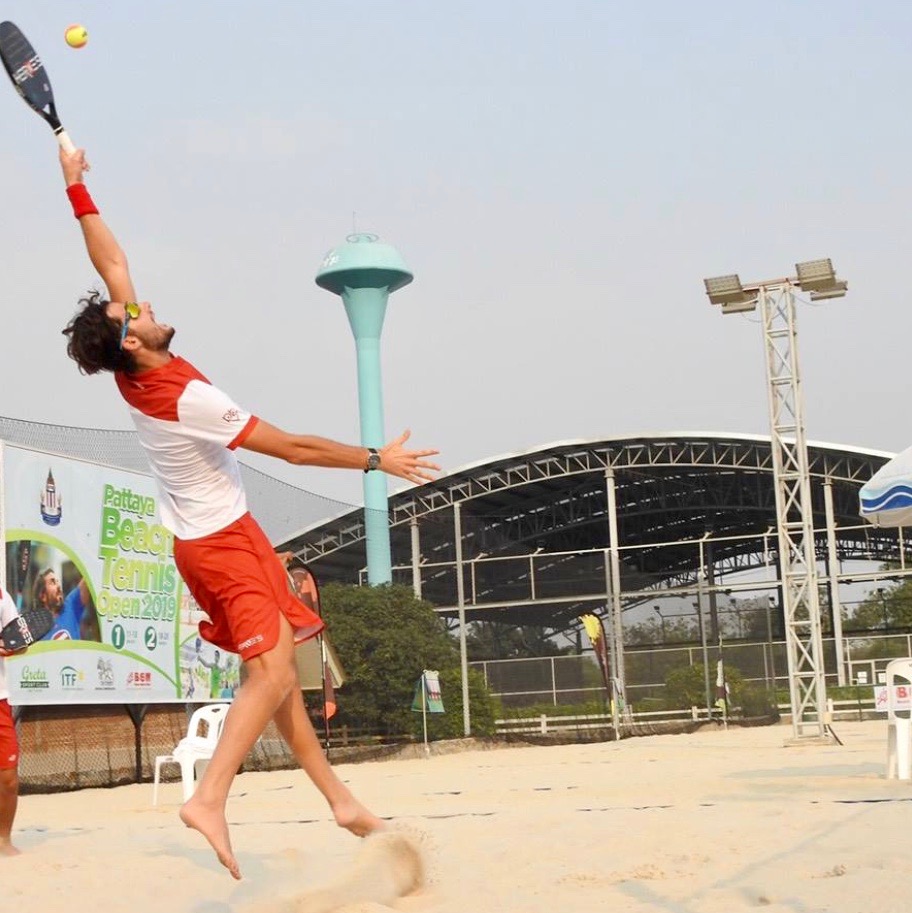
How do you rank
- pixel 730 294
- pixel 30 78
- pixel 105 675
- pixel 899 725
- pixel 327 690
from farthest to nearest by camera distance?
1. pixel 730 294
2. pixel 327 690
3. pixel 105 675
4. pixel 899 725
5. pixel 30 78

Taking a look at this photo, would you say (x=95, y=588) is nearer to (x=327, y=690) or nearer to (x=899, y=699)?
(x=327, y=690)

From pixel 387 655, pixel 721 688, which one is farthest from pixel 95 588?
pixel 721 688

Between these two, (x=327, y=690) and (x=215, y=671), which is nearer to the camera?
(x=327, y=690)

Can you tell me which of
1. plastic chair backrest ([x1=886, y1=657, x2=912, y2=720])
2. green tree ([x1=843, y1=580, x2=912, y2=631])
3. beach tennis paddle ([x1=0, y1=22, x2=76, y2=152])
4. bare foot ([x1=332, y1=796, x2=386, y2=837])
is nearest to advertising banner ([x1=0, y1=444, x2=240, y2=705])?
plastic chair backrest ([x1=886, y1=657, x2=912, y2=720])

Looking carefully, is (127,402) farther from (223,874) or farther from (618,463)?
(618,463)

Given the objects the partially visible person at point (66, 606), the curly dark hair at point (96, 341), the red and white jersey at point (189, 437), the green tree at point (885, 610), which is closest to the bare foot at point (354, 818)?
the red and white jersey at point (189, 437)

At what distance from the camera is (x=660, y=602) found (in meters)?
40.8

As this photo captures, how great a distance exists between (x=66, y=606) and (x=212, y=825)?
1209cm

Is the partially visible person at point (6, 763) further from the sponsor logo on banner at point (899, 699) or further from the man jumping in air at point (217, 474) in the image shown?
the sponsor logo on banner at point (899, 699)

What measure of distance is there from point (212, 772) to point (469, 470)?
37.2 meters

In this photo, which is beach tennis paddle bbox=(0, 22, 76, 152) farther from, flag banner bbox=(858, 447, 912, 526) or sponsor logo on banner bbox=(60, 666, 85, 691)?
sponsor logo on banner bbox=(60, 666, 85, 691)

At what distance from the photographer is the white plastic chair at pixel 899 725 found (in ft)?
30.9

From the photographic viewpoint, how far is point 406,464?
4.58 metres

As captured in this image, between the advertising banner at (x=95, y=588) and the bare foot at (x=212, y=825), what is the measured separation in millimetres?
10983
